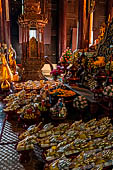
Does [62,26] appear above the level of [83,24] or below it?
above

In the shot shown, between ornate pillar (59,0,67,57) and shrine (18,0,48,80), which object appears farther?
ornate pillar (59,0,67,57)

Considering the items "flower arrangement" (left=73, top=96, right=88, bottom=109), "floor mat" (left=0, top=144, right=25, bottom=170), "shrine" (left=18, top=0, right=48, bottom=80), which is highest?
"shrine" (left=18, top=0, right=48, bottom=80)

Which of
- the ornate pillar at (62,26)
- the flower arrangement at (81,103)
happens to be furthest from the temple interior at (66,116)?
the ornate pillar at (62,26)

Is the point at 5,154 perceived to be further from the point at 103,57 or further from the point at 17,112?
the point at 103,57

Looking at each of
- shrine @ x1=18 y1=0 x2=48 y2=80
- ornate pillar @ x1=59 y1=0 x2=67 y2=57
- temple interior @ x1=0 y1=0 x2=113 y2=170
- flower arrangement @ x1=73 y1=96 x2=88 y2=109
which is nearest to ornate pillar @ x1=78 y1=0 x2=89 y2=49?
temple interior @ x1=0 y1=0 x2=113 y2=170

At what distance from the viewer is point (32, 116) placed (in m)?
2.38

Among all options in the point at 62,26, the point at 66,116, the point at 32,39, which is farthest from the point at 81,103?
the point at 62,26

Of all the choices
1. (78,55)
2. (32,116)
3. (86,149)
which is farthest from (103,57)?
(86,149)

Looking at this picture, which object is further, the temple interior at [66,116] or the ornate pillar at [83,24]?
the ornate pillar at [83,24]

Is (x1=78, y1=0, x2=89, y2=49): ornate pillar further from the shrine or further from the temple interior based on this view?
the shrine

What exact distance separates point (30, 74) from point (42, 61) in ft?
2.67

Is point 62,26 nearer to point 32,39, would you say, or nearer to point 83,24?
point 32,39

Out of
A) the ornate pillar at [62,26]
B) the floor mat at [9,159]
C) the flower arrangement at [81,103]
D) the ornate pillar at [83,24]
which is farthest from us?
the ornate pillar at [62,26]

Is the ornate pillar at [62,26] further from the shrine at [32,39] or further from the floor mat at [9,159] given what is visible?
the floor mat at [9,159]
